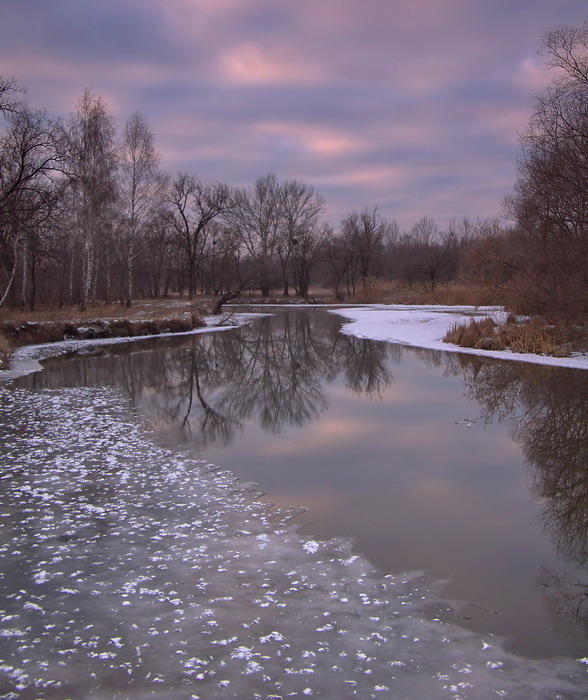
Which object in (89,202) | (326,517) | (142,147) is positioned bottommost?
(326,517)

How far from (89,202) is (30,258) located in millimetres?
5813

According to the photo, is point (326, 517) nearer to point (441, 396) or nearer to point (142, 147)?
point (441, 396)

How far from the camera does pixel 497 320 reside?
84.6 ft

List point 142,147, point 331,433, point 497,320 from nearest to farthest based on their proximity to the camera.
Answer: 1. point 331,433
2. point 497,320
3. point 142,147

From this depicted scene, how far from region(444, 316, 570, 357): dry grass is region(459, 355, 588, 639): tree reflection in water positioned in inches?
96.1

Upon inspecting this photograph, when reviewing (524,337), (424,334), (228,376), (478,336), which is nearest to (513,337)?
(524,337)

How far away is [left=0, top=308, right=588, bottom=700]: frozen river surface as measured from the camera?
10.9 feet

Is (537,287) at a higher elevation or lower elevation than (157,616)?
higher

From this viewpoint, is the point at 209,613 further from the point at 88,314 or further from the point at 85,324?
the point at 88,314

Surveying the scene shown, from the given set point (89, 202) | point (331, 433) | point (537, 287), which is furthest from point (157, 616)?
point (89, 202)

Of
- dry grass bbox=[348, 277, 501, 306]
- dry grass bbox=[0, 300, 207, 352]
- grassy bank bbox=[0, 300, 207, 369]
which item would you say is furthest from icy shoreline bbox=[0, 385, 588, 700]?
dry grass bbox=[348, 277, 501, 306]

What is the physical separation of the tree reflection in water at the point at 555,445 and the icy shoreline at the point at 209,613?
3.28 feet

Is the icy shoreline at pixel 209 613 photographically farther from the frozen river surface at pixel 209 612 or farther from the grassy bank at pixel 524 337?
the grassy bank at pixel 524 337

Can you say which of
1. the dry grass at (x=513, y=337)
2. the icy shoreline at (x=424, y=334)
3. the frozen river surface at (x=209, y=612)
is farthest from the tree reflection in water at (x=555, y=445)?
the dry grass at (x=513, y=337)
